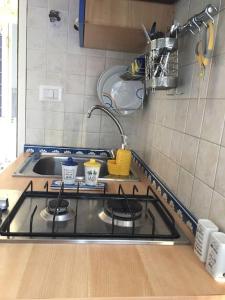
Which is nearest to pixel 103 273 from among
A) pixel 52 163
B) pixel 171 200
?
pixel 171 200

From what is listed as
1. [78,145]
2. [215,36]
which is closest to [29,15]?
[78,145]

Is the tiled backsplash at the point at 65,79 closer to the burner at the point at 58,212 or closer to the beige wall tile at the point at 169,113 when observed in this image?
the beige wall tile at the point at 169,113

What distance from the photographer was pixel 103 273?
21.9 inches

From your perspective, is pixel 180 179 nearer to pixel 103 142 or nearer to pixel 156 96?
pixel 156 96

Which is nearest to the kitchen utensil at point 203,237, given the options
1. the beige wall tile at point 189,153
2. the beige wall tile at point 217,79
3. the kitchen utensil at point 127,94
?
the beige wall tile at point 189,153

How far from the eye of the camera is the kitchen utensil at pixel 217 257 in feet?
1.81

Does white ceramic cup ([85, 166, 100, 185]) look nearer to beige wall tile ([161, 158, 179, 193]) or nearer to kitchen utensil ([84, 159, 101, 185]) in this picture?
kitchen utensil ([84, 159, 101, 185])

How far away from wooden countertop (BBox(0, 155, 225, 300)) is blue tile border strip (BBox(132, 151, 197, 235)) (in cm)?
12

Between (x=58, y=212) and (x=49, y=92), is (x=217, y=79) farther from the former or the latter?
(x=49, y=92)

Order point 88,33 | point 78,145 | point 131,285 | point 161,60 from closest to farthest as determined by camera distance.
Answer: point 131,285 → point 161,60 → point 88,33 → point 78,145

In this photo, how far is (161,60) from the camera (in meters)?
0.89

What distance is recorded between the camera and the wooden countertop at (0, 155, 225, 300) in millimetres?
498

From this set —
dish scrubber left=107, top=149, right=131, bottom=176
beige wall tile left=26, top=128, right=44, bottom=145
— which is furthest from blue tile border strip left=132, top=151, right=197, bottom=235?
beige wall tile left=26, top=128, right=44, bottom=145

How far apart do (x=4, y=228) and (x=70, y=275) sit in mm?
241
